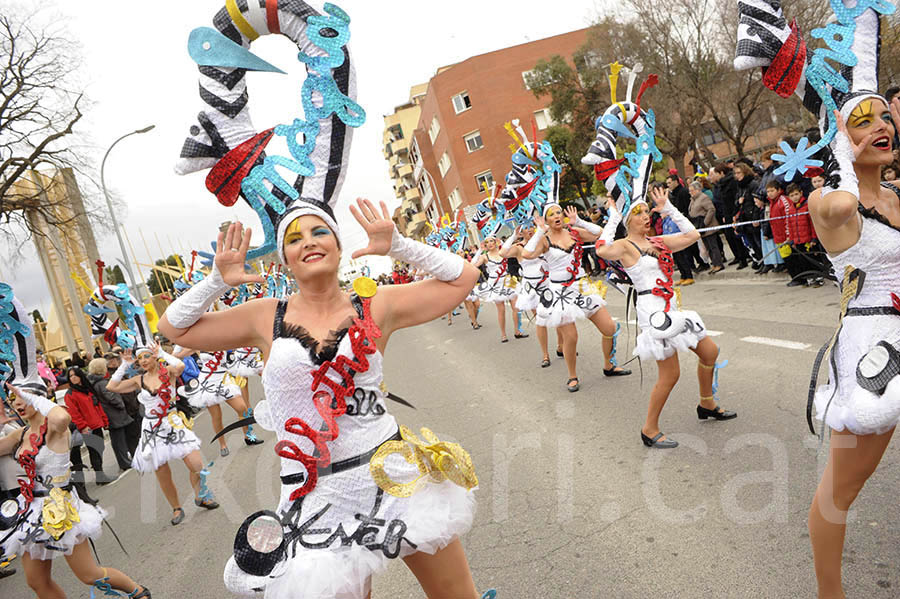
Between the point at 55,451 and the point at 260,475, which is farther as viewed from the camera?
the point at 260,475

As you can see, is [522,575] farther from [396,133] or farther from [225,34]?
[396,133]

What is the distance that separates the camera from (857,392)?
8.29 feet

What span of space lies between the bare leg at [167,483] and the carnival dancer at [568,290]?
4.40 metres

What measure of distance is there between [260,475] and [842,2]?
22.5 ft

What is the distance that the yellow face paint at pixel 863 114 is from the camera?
2674 millimetres

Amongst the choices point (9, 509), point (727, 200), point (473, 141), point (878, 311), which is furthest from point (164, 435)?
point (473, 141)

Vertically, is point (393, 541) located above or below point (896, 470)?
above

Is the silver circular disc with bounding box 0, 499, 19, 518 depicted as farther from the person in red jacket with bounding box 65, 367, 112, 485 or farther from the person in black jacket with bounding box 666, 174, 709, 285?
the person in black jacket with bounding box 666, 174, 709, 285

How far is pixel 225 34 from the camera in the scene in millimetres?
2770

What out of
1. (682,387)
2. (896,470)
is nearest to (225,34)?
(896,470)

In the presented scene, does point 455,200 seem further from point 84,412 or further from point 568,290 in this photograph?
point 568,290

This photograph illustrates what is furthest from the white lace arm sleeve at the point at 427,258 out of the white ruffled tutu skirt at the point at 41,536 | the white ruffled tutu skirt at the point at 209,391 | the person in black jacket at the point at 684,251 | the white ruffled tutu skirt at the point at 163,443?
the person in black jacket at the point at 684,251

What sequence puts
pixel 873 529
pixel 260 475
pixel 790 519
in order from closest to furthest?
pixel 873 529
pixel 790 519
pixel 260 475

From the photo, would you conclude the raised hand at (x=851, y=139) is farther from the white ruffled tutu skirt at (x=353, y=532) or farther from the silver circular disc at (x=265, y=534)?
the silver circular disc at (x=265, y=534)
